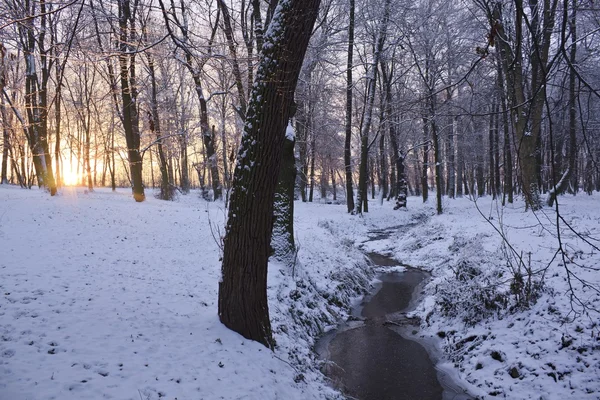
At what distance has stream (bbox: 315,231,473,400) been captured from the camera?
5129 millimetres

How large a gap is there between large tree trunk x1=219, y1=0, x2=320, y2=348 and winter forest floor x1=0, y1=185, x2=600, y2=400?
50 centimetres

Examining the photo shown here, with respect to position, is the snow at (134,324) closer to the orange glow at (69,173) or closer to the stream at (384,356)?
the stream at (384,356)

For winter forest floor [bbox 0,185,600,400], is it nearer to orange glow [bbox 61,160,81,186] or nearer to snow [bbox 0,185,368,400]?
snow [bbox 0,185,368,400]

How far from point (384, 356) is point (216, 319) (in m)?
2.97

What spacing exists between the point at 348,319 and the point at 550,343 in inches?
147

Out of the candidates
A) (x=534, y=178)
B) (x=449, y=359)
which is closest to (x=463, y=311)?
(x=449, y=359)

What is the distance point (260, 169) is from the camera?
461 centimetres

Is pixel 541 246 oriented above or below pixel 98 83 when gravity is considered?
below

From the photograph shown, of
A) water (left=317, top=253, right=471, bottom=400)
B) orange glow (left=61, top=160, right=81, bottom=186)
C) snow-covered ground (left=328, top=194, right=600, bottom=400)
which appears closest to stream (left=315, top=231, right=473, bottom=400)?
water (left=317, top=253, right=471, bottom=400)

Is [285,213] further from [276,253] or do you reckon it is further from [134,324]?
[134,324]

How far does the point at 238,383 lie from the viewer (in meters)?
4.05

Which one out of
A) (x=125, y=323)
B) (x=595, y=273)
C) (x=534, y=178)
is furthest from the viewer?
(x=534, y=178)

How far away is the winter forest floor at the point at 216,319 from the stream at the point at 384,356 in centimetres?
26

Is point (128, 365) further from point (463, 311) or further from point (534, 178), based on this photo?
point (534, 178)
